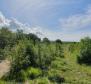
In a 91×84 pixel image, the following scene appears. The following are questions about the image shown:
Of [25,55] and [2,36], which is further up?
[2,36]

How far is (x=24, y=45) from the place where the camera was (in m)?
42.5

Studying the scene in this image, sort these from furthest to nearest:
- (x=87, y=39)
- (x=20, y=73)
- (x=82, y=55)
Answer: (x=87, y=39), (x=82, y=55), (x=20, y=73)

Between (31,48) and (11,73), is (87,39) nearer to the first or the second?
(31,48)

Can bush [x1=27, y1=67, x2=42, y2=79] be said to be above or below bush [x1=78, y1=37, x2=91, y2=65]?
below

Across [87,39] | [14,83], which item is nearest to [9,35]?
[87,39]

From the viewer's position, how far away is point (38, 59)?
43469 millimetres

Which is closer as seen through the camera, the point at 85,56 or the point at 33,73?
the point at 33,73

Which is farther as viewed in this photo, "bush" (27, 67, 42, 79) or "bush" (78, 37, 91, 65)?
"bush" (78, 37, 91, 65)

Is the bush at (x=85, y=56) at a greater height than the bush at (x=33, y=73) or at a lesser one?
greater

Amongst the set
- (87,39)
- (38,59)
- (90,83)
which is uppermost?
(87,39)

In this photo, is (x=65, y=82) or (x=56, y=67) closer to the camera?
(x=65, y=82)

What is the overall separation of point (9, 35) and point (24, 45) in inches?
1354

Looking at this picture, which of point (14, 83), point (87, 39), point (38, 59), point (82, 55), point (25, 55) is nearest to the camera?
point (14, 83)

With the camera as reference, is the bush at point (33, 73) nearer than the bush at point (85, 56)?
Yes
